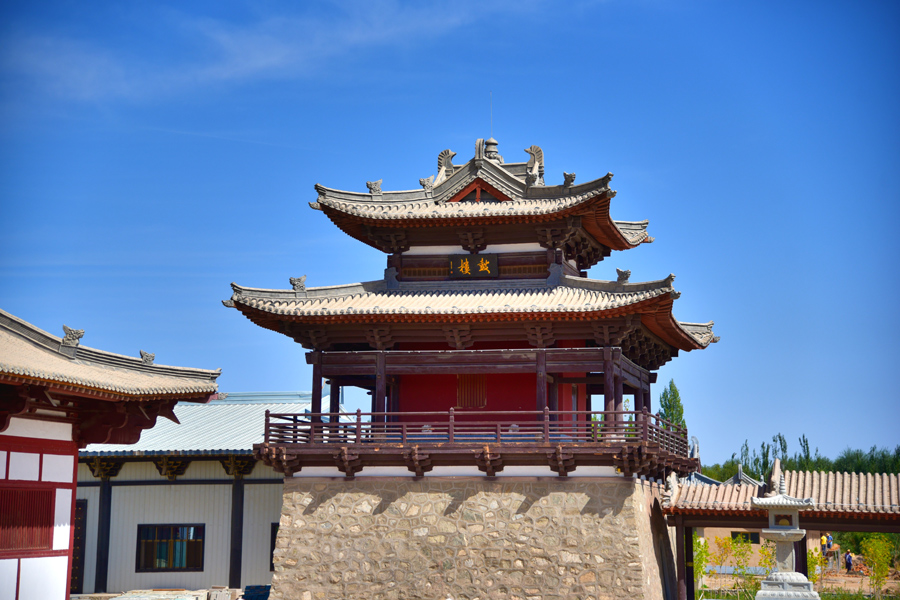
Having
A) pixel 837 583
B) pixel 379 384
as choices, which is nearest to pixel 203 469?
pixel 379 384

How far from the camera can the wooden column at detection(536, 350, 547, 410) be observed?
27.6m

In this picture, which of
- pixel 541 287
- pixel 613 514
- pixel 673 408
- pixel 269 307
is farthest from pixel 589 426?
pixel 673 408

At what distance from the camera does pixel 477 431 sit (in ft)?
90.6

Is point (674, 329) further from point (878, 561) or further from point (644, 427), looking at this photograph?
point (878, 561)

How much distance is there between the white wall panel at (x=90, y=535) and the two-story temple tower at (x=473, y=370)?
28.7 ft

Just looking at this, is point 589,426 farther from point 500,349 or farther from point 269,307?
point 269,307

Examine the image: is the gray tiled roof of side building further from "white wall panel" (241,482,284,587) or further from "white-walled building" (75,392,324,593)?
"white wall panel" (241,482,284,587)

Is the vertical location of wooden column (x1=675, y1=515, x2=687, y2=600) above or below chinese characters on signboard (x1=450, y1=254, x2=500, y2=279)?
below

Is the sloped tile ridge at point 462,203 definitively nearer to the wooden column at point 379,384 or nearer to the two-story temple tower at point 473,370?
the two-story temple tower at point 473,370

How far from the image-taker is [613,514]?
85.8 ft

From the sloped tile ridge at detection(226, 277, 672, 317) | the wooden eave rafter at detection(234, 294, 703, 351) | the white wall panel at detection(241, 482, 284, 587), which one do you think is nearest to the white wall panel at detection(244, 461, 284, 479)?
the white wall panel at detection(241, 482, 284, 587)

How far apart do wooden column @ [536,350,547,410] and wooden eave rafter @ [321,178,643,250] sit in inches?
168

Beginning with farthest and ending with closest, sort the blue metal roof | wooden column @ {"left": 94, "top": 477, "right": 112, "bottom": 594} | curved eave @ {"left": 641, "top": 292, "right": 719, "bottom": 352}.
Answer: wooden column @ {"left": 94, "top": 477, "right": 112, "bottom": 594} < the blue metal roof < curved eave @ {"left": 641, "top": 292, "right": 719, "bottom": 352}

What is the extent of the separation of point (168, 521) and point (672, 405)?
4000 cm
